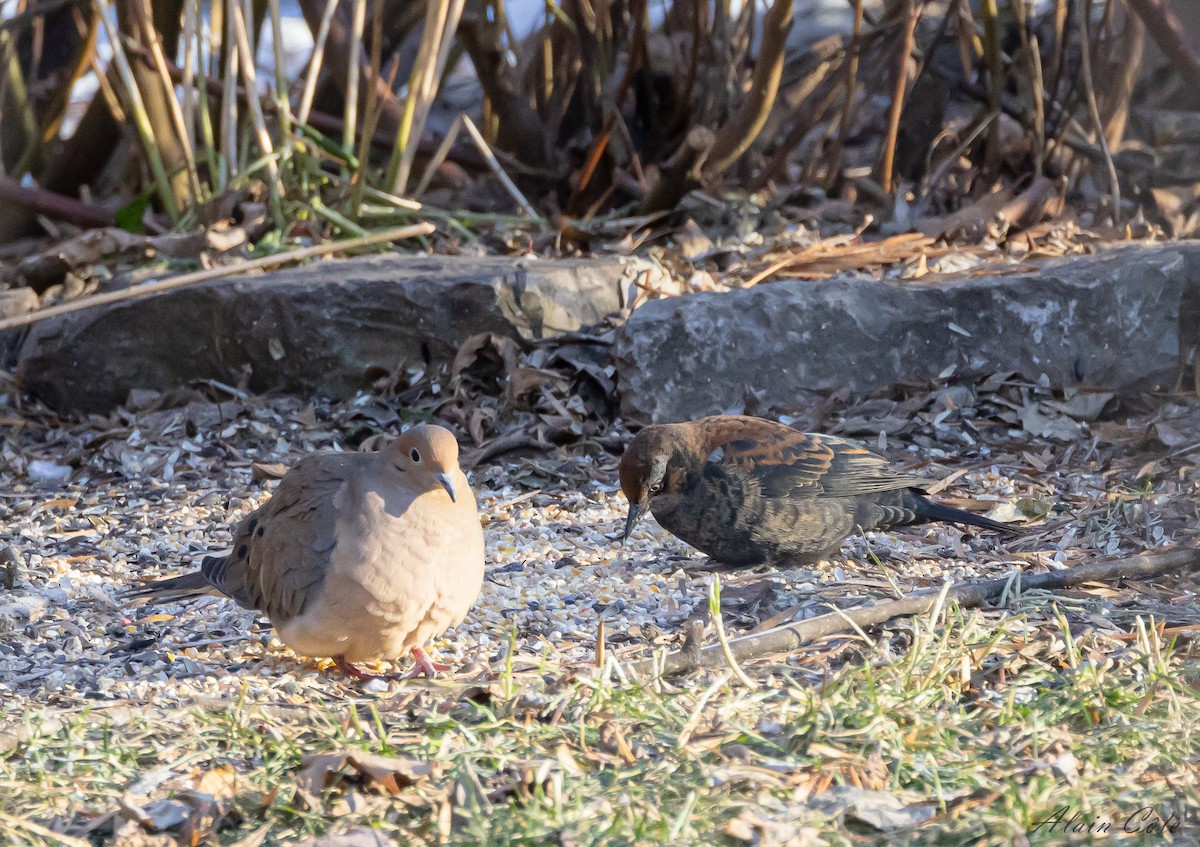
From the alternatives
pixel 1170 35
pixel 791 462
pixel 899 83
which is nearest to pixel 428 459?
pixel 791 462

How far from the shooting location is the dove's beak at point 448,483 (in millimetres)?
3338

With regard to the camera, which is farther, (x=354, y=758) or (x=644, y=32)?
(x=644, y=32)

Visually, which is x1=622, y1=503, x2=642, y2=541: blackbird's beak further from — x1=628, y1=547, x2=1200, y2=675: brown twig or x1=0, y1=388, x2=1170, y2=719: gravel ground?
x1=628, y1=547, x2=1200, y2=675: brown twig

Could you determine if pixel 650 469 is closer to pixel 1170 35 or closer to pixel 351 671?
pixel 351 671

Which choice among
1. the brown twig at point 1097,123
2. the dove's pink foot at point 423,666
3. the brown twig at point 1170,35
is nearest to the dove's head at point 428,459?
the dove's pink foot at point 423,666

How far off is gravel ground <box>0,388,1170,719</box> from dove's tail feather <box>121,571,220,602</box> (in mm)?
69

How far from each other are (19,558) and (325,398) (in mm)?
1834

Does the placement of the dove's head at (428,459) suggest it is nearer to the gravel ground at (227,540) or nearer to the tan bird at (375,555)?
the tan bird at (375,555)

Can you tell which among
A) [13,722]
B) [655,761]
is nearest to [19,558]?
[13,722]

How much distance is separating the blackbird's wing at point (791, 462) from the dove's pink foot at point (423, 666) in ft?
4.09

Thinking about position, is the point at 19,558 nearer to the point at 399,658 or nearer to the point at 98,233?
the point at 399,658

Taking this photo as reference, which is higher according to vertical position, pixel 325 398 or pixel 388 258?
pixel 388 258

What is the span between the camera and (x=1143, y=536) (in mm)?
4242

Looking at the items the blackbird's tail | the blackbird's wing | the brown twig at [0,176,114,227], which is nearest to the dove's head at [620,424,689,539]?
the blackbird's wing
